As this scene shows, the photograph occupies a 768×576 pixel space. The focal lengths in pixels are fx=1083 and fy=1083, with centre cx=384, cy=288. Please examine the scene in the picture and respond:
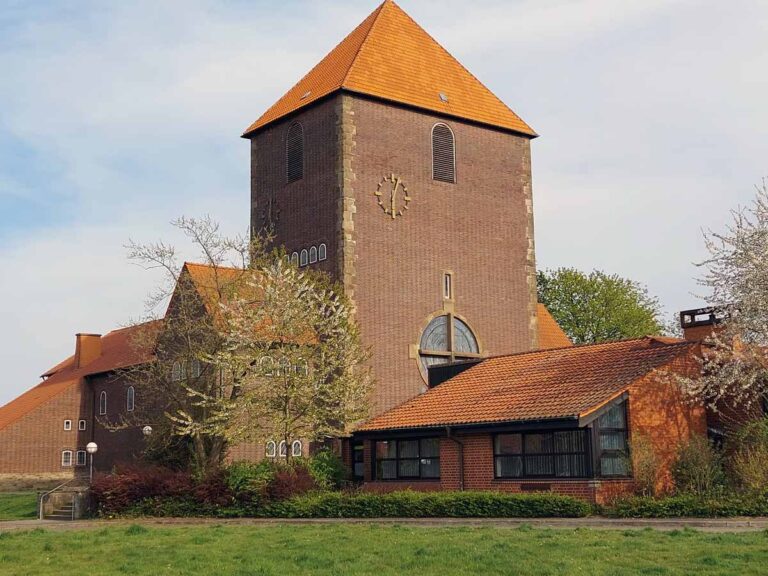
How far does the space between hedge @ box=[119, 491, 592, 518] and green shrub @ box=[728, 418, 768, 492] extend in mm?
3853

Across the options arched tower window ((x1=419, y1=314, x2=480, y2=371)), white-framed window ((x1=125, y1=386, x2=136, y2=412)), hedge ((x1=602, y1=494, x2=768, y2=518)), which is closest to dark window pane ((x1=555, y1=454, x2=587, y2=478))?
hedge ((x1=602, y1=494, x2=768, y2=518))

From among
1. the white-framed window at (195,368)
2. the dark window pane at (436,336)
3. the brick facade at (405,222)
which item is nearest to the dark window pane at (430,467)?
the brick facade at (405,222)

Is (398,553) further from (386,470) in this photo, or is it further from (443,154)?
(443,154)

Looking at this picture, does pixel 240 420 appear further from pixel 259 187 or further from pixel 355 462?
pixel 259 187

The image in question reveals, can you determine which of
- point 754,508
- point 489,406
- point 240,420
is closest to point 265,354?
point 240,420

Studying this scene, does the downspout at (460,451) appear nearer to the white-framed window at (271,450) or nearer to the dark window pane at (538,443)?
the dark window pane at (538,443)

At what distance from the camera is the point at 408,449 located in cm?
3428

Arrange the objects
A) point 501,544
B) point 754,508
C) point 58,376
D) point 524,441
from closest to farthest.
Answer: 1. point 501,544
2. point 754,508
3. point 524,441
4. point 58,376

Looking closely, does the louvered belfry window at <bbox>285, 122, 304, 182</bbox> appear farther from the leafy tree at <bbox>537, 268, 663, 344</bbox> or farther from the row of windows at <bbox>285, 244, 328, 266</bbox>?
the leafy tree at <bbox>537, 268, 663, 344</bbox>

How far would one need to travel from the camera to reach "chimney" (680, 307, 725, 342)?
110 ft

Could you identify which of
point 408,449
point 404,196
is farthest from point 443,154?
point 408,449

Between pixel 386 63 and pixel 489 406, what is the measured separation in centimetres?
1789

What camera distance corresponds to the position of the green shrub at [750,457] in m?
25.7

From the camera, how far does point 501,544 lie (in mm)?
18859
